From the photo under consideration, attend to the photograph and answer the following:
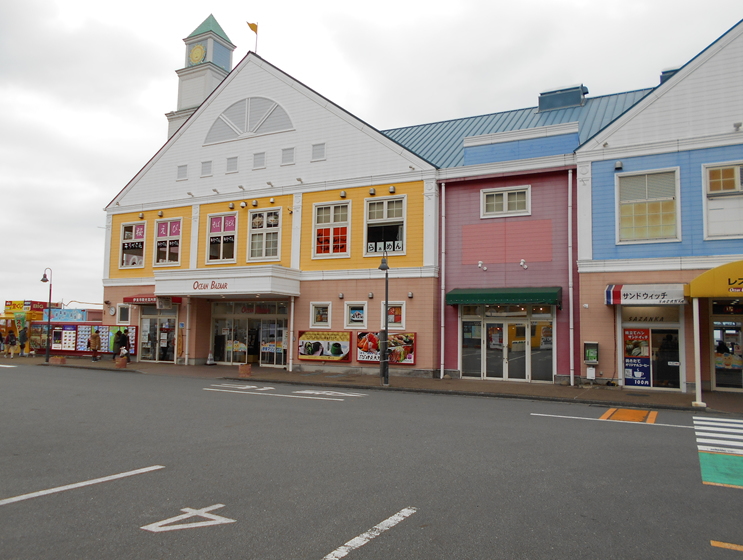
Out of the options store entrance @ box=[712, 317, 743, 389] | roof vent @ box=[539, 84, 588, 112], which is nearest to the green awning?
store entrance @ box=[712, 317, 743, 389]

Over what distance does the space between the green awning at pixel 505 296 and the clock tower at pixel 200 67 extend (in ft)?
77.3

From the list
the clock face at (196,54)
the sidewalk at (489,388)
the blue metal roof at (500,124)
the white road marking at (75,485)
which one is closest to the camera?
the white road marking at (75,485)

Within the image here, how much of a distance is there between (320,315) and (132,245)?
38.2ft

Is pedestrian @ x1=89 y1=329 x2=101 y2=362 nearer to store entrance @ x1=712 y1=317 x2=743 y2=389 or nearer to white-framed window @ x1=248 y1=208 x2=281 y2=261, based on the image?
white-framed window @ x1=248 y1=208 x2=281 y2=261

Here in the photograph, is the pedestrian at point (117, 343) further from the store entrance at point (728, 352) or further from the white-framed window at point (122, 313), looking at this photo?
the store entrance at point (728, 352)

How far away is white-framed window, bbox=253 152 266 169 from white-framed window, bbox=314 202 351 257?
3.58 m

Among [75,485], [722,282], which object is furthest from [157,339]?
[722,282]

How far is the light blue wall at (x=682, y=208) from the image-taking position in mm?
17000

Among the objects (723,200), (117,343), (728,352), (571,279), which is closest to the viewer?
(728,352)

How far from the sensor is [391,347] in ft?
70.4

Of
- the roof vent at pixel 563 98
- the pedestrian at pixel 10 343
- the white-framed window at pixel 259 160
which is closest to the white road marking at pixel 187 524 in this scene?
the white-framed window at pixel 259 160

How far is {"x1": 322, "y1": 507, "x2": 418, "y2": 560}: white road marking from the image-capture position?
460cm

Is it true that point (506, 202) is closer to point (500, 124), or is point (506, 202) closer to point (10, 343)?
point (500, 124)

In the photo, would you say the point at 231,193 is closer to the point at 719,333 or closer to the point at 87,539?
the point at 719,333
